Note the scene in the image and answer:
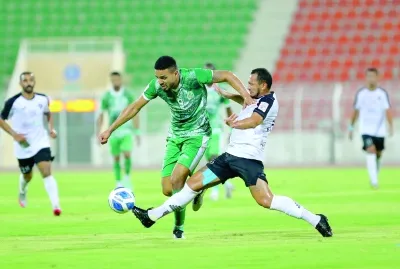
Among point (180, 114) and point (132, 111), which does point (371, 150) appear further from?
point (132, 111)

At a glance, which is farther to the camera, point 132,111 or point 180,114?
point 180,114

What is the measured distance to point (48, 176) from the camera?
15.8 metres

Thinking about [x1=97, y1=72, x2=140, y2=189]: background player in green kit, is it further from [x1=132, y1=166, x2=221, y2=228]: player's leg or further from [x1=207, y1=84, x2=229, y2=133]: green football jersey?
[x1=132, y1=166, x2=221, y2=228]: player's leg

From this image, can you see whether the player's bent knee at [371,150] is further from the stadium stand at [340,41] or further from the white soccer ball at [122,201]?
the stadium stand at [340,41]

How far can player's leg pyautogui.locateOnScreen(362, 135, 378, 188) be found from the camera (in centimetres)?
2102

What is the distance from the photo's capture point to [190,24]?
1548 inches

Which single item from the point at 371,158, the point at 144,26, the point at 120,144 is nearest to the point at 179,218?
the point at 120,144

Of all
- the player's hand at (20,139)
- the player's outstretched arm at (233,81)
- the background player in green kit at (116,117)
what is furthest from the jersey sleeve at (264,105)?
the background player in green kit at (116,117)

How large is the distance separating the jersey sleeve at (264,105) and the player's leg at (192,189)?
709 millimetres

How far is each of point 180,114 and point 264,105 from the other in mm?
1050

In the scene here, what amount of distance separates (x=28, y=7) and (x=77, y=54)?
651cm

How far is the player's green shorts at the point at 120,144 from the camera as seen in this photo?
21.3m

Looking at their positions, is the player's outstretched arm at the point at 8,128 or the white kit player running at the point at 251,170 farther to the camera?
the player's outstretched arm at the point at 8,128

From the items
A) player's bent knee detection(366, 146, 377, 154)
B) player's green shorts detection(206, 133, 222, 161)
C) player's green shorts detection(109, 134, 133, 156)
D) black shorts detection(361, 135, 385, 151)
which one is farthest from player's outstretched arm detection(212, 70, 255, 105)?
black shorts detection(361, 135, 385, 151)
